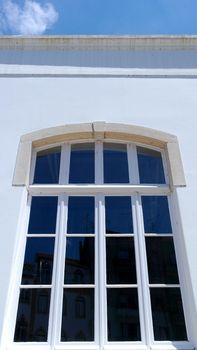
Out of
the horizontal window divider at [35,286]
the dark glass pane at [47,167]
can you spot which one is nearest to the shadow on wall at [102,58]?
the dark glass pane at [47,167]

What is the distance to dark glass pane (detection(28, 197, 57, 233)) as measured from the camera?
3641 mm

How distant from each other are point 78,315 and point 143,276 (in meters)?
0.71

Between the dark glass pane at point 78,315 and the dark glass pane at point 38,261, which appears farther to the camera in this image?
the dark glass pane at point 38,261

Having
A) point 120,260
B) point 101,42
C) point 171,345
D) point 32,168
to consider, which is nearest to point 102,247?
point 120,260

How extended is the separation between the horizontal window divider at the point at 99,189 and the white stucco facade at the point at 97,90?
185 millimetres

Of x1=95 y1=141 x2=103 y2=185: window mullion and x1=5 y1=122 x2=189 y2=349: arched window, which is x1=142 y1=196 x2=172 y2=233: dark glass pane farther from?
x1=95 y1=141 x2=103 y2=185: window mullion

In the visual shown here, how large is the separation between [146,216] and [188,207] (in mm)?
457

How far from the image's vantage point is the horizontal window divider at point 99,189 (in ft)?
12.6

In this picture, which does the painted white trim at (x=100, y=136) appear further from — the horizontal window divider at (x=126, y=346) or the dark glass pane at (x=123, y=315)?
the horizontal window divider at (x=126, y=346)

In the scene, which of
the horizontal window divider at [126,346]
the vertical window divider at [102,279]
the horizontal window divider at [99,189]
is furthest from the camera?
the horizontal window divider at [99,189]

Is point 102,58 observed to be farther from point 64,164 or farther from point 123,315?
point 123,315

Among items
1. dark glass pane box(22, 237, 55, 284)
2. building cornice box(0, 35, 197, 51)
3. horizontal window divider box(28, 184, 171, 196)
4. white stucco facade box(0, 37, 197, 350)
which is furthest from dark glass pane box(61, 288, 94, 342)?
building cornice box(0, 35, 197, 51)

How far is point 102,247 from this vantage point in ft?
11.3

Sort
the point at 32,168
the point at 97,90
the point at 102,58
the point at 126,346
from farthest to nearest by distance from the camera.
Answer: the point at 102,58 → the point at 97,90 → the point at 32,168 → the point at 126,346
